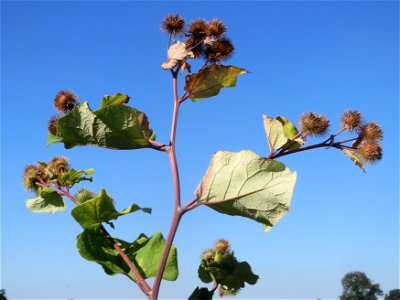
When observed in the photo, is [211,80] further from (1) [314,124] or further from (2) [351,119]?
(2) [351,119]

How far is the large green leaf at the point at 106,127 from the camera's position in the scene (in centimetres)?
222

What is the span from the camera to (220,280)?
100 inches

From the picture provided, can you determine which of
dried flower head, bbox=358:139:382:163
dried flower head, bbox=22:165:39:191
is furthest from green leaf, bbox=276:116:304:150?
dried flower head, bbox=22:165:39:191

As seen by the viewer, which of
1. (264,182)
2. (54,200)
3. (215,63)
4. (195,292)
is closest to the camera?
(264,182)

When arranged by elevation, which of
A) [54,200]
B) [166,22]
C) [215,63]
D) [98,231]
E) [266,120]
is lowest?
[98,231]

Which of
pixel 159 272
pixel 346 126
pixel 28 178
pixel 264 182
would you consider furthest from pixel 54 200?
pixel 346 126

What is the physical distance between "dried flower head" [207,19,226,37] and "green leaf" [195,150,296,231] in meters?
0.69

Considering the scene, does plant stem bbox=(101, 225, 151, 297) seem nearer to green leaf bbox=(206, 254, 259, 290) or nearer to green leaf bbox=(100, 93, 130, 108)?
green leaf bbox=(206, 254, 259, 290)

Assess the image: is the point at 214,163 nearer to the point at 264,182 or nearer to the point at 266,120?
the point at 264,182

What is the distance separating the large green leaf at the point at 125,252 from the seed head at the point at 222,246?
0.77 ft

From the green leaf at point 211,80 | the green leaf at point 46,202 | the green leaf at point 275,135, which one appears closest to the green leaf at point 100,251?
the green leaf at point 46,202

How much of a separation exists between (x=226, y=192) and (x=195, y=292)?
0.61 metres

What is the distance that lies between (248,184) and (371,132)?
736mm

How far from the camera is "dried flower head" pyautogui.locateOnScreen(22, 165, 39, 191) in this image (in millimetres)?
2678
